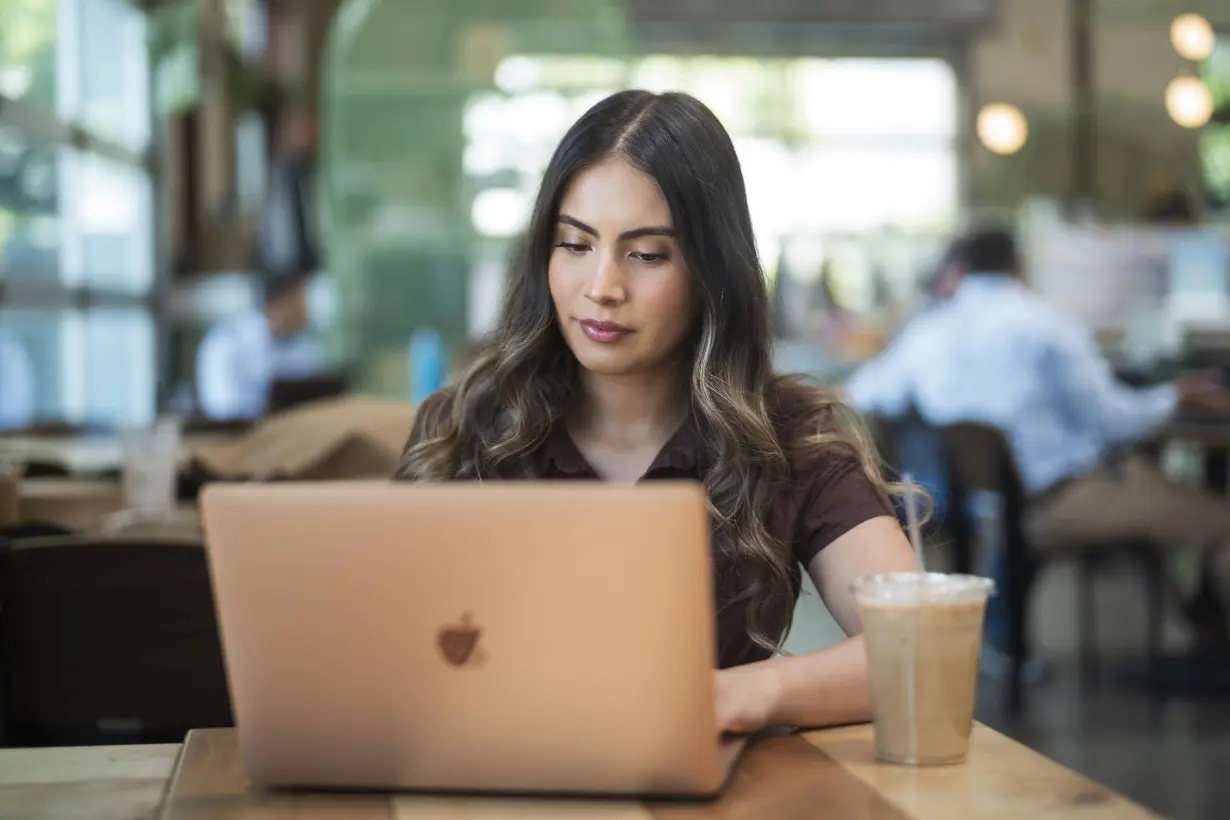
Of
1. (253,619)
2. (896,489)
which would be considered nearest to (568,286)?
(896,489)

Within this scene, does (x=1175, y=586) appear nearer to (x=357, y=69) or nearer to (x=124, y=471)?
(x=357, y=69)

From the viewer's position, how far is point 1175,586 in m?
5.39

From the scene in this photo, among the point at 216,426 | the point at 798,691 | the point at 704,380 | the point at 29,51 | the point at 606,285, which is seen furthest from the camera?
the point at 29,51

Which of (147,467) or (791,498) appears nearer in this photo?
(791,498)

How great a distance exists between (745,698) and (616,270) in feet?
1.79

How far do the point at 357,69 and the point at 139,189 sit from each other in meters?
2.16

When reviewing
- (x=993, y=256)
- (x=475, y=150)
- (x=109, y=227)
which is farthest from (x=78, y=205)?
(x=993, y=256)

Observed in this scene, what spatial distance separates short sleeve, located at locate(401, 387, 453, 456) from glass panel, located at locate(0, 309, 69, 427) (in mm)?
3513

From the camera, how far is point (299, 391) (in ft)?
17.1

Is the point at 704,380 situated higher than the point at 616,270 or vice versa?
the point at 616,270

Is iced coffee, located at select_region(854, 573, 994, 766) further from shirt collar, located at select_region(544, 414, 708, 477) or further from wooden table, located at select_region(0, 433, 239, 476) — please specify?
wooden table, located at select_region(0, 433, 239, 476)

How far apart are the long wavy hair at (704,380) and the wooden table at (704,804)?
47cm

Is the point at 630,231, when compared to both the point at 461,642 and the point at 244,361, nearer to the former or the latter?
the point at 461,642

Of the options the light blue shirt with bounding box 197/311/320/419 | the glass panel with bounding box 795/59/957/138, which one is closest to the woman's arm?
the light blue shirt with bounding box 197/311/320/419
